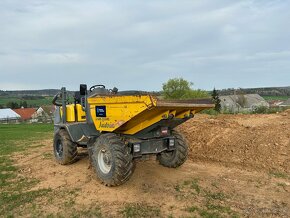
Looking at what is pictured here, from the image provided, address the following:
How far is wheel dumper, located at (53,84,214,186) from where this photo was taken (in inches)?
263

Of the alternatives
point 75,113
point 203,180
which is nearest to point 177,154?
point 203,180

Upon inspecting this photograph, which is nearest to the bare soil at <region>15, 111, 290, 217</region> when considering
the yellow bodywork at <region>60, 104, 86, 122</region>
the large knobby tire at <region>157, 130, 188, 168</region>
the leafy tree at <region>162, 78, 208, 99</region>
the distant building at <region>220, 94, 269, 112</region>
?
the large knobby tire at <region>157, 130, 188, 168</region>

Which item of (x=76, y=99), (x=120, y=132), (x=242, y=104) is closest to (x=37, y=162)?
(x=76, y=99)

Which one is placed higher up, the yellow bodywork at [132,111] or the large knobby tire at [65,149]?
the yellow bodywork at [132,111]

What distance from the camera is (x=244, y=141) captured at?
10336 mm

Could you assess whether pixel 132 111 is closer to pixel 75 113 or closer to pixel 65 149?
pixel 75 113

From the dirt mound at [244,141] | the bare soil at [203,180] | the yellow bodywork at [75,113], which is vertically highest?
the yellow bodywork at [75,113]

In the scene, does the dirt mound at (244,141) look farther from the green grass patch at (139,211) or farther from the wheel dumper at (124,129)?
the green grass patch at (139,211)

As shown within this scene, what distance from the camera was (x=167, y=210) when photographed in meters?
6.20

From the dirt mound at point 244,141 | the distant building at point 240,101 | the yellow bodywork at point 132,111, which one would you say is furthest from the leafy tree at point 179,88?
the yellow bodywork at point 132,111

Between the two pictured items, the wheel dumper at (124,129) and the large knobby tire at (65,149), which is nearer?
the wheel dumper at (124,129)

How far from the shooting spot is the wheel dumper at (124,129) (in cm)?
668

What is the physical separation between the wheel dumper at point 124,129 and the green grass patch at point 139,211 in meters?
0.82

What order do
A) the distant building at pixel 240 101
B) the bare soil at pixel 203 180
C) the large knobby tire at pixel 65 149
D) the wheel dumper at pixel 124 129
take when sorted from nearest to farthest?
the bare soil at pixel 203 180, the wheel dumper at pixel 124 129, the large knobby tire at pixel 65 149, the distant building at pixel 240 101
